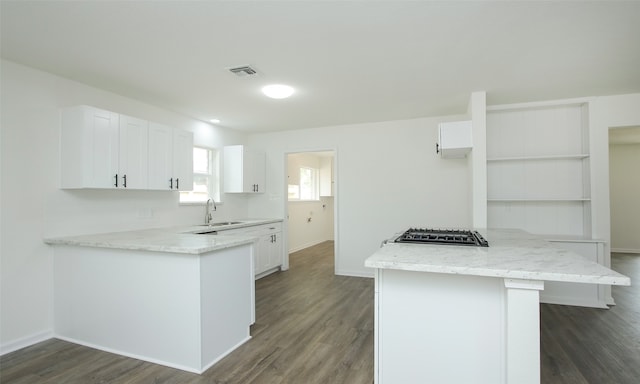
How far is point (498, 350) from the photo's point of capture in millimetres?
1705

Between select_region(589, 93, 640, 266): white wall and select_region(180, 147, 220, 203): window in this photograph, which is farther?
select_region(180, 147, 220, 203): window

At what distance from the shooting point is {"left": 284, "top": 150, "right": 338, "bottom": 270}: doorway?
24.1 ft

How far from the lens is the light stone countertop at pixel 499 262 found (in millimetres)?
1389

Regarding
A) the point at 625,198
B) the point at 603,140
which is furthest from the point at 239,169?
the point at 625,198

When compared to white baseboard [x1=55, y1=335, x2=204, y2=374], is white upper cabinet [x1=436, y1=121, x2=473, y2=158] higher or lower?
higher

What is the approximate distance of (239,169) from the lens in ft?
16.4

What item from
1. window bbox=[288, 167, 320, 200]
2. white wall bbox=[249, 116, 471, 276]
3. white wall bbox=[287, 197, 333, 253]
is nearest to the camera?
white wall bbox=[249, 116, 471, 276]

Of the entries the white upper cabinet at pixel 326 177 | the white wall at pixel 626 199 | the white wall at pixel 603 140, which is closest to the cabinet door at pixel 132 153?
the white wall at pixel 603 140

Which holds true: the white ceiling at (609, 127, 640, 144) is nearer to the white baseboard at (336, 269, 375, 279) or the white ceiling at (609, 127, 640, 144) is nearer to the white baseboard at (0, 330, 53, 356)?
the white baseboard at (336, 269, 375, 279)

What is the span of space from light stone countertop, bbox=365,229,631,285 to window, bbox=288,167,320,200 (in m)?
5.68

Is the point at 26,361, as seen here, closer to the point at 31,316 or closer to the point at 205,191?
the point at 31,316

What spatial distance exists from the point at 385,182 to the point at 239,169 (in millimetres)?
2282

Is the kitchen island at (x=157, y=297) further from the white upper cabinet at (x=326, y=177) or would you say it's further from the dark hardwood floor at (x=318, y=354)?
the white upper cabinet at (x=326, y=177)

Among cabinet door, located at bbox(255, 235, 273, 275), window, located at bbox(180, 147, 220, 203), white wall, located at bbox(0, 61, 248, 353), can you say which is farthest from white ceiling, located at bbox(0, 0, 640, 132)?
cabinet door, located at bbox(255, 235, 273, 275)
